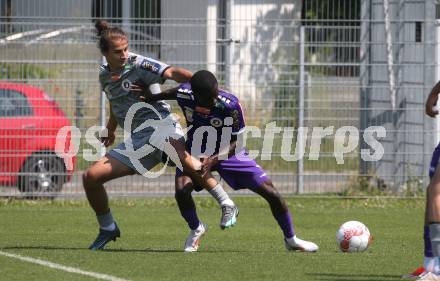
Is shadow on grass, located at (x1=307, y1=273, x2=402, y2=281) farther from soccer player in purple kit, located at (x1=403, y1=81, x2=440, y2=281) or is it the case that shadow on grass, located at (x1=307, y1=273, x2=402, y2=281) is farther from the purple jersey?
the purple jersey

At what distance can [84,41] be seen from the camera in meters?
17.4

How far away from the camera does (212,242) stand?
1259cm

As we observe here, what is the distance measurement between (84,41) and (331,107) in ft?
13.4

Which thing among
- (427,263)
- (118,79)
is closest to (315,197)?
(118,79)

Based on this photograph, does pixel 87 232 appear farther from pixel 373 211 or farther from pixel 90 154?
pixel 373 211

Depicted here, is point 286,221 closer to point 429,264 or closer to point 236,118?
point 236,118

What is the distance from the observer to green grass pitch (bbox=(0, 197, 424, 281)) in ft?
30.5

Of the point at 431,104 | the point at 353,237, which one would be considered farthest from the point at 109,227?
the point at 431,104

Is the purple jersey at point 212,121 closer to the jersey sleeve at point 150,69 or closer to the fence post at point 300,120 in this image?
the jersey sleeve at point 150,69

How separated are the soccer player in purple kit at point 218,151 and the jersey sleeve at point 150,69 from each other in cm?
16

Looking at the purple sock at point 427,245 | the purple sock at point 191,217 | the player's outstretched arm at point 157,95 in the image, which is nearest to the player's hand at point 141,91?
the player's outstretched arm at point 157,95

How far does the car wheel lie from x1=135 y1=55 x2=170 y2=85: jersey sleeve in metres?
6.79

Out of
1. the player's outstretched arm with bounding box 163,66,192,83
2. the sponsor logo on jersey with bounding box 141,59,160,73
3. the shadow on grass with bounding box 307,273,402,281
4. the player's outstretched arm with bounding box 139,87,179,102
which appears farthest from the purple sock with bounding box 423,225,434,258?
the sponsor logo on jersey with bounding box 141,59,160,73

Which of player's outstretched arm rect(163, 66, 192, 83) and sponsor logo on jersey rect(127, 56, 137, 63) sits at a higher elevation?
sponsor logo on jersey rect(127, 56, 137, 63)
